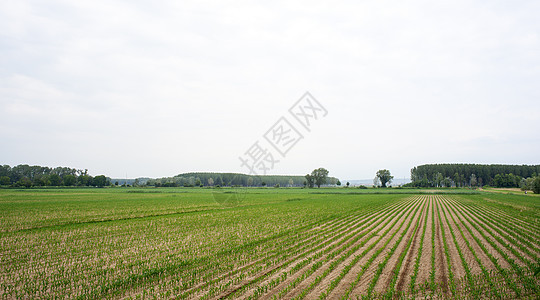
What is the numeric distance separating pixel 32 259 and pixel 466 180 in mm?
205003

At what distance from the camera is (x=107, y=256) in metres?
12.7

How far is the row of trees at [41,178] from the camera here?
130 m

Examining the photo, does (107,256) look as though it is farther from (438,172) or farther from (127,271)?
(438,172)

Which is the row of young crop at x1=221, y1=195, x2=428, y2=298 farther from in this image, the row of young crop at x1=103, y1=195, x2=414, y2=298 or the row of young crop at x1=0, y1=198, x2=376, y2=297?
the row of young crop at x1=0, y1=198, x2=376, y2=297

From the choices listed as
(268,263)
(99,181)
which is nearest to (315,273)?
(268,263)

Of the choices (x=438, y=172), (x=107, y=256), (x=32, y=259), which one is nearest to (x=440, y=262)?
(x=107, y=256)

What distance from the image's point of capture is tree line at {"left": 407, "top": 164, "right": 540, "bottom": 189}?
510 ft

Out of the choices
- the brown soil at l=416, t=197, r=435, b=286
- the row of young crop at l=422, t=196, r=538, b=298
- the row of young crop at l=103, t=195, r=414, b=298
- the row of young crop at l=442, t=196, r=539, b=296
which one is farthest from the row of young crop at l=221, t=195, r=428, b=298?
the row of young crop at l=442, t=196, r=539, b=296

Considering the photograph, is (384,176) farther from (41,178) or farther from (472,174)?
(41,178)

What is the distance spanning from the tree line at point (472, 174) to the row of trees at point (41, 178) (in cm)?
18314

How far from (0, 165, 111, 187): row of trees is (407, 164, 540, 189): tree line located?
183 meters

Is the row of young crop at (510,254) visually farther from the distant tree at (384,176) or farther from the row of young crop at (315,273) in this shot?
the distant tree at (384,176)

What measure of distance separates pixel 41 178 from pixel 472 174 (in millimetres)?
237401

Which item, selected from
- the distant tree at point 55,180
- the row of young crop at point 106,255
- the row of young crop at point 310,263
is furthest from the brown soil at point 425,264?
the distant tree at point 55,180
